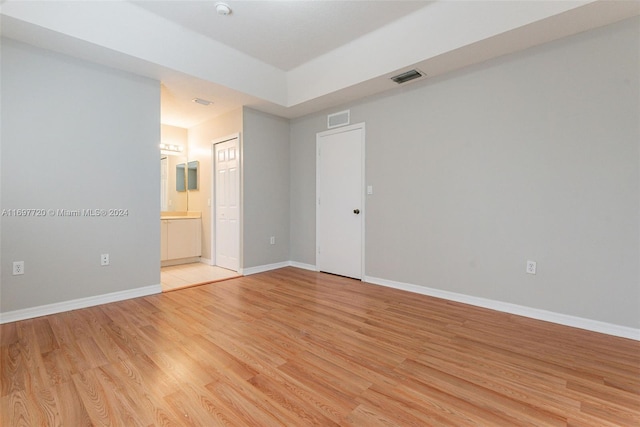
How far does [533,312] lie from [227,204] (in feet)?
13.8

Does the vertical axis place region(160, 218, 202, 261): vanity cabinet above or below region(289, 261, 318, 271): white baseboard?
above

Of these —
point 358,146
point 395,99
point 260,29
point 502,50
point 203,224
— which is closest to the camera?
point 502,50

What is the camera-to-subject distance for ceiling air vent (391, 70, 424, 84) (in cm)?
320

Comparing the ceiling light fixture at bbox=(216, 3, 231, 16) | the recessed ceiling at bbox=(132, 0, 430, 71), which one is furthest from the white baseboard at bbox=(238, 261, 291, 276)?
the ceiling light fixture at bbox=(216, 3, 231, 16)

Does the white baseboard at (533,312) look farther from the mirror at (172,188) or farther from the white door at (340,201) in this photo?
the mirror at (172,188)

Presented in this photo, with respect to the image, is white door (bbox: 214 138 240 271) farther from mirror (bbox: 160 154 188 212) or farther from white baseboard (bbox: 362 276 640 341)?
white baseboard (bbox: 362 276 640 341)

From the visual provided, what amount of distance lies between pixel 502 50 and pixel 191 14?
3.07 meters

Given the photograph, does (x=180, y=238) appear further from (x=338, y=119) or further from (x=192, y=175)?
(x=338, y=119)

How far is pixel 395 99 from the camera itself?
3.68m

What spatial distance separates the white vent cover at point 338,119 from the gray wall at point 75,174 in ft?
7.55

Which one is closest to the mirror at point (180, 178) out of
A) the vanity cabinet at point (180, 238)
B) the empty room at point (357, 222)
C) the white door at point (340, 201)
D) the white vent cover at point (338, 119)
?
the vanity cabinet at point (180, 238)

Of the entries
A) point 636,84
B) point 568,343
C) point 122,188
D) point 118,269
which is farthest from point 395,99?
point 118,269

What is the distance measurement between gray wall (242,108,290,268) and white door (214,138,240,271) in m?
0.19

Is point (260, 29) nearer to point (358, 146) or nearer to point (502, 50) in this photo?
point (358, 146)
